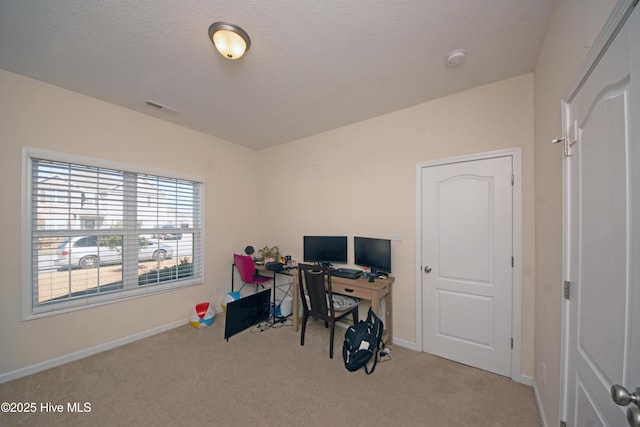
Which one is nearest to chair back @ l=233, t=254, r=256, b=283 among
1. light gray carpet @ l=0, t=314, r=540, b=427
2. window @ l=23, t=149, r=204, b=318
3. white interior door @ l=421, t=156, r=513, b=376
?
window @ l=23, t=149, r=204, b=318

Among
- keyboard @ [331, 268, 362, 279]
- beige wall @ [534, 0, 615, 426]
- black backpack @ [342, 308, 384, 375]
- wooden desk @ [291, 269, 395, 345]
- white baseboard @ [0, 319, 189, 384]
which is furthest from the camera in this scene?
keyboard @ [331, 268, 362, 279]

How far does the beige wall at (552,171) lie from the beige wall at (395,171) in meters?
0.17

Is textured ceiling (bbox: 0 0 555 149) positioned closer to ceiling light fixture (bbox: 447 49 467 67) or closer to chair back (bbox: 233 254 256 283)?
ceiling light fixture (bbox: 447 49 467 67)

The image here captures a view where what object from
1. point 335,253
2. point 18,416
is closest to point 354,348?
point 335,253

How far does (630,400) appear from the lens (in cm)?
64

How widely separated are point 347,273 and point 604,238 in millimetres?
2193

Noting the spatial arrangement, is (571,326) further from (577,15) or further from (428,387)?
(577,15)

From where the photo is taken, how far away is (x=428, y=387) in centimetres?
204

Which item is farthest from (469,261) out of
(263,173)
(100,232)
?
(100,232)

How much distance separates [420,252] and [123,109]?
3.81 meters

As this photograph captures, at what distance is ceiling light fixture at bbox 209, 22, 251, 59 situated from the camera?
62.4 inches

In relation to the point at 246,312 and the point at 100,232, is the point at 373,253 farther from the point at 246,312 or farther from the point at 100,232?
the point at 100,232

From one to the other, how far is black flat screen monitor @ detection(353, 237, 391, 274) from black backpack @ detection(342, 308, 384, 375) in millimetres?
545

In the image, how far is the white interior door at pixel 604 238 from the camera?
714 mm
